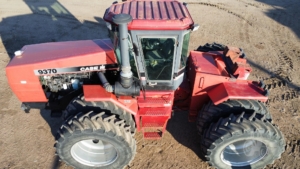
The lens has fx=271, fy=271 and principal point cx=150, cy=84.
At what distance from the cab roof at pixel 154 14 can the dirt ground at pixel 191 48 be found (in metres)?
2.54

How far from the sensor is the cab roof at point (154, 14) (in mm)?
3613

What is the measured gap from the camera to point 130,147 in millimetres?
4320

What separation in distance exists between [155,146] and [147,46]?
2.23 m

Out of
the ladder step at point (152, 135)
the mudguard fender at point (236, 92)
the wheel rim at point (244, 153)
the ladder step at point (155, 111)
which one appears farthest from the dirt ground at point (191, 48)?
the mudguard fender at point (236, 92)

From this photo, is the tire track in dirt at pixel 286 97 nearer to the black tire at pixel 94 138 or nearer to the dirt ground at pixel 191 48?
the dirt ground at pixel 191 48

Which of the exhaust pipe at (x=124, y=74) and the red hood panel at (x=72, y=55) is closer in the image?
the exhaust pipe at (x=124, y=74)

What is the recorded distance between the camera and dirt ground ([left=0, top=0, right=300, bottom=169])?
5.06 metres

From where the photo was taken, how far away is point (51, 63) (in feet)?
14.8

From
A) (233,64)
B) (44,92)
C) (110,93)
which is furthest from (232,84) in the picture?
(44,92)

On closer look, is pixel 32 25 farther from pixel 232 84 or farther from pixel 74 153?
pixel 232 84

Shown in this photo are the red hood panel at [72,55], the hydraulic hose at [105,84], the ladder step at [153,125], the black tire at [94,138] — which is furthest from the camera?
the ladder step at [153,125]

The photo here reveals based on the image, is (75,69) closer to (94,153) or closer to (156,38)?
(94,153)

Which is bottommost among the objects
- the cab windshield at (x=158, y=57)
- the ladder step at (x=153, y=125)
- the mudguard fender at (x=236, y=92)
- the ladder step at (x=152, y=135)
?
the ladder step at (x=152, y=135)

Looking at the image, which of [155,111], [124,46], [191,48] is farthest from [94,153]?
[191,48]
